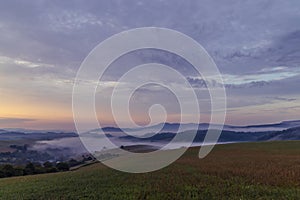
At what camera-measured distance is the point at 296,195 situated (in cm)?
1891

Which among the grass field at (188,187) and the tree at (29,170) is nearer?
the grass field at (188,187)

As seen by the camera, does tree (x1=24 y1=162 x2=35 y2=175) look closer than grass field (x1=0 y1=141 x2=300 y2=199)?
No

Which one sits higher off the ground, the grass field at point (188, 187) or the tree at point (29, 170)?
the grass field at point (188, 187)

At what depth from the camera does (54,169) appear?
72.8 metres

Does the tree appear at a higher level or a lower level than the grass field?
lower

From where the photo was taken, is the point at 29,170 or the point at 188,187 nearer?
the point at 188,187

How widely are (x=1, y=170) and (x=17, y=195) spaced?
46.3 meters

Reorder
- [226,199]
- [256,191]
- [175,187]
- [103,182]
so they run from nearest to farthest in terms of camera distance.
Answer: [226,199], [256,191], [175,187], [103,182]

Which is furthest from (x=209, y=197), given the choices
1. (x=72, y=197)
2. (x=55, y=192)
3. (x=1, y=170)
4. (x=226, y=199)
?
(x=1, y=170)

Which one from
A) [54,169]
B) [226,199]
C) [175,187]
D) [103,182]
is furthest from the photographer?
[54,169]

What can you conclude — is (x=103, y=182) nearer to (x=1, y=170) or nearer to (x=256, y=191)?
(x=256, y=191)

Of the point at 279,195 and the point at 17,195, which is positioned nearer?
the point at 279,195

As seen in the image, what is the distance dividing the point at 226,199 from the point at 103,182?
1208 centimetres

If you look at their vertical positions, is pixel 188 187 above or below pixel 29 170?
above
